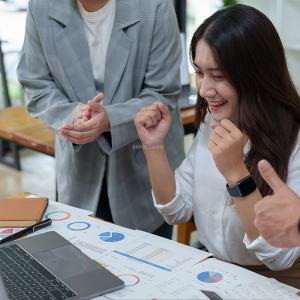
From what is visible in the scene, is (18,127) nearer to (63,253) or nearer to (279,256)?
(63,253)

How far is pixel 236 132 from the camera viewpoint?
3.16ft

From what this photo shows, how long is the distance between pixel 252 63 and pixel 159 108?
0.31m

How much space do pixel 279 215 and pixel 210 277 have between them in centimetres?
27

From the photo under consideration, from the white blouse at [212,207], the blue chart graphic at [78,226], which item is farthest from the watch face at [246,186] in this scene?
the blue chart graphic at [78,226]

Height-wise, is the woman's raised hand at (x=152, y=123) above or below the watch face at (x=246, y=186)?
above

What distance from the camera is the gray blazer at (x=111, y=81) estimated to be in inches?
52.1

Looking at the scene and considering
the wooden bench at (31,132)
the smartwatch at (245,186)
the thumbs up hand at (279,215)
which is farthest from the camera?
the wooden bench at (31,132)

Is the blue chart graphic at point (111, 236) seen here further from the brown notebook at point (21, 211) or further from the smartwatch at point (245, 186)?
the smartwatch at point (245, 186)

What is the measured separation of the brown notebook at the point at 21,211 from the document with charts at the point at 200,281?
454mm

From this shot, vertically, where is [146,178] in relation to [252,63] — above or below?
below

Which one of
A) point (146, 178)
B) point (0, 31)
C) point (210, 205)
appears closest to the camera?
point (210, 205)

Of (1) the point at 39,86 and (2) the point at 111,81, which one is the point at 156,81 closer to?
(2) the point at 111,81

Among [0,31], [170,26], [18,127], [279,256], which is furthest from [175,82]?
[0,31]

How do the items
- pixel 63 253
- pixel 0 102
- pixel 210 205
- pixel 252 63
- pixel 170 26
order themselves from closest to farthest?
pixel 63 253 < pixel 252 63 < pixel 210 205 < pixel 170 26 < pixel 0 102
